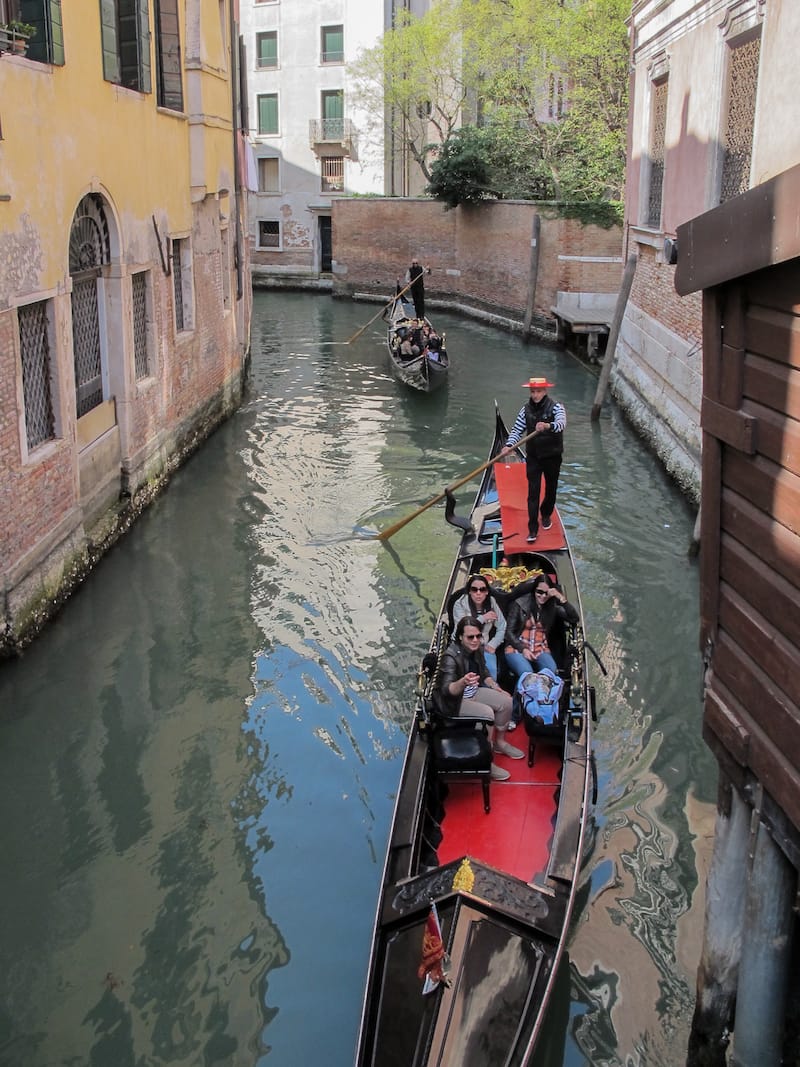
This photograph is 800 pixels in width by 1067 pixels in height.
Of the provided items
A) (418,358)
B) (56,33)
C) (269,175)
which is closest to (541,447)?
(56,33)

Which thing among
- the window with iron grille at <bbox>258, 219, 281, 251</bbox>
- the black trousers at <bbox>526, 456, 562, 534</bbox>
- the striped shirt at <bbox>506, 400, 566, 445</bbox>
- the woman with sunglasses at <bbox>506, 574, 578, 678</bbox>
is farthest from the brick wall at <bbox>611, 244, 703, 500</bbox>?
the window with iron grille at <bbox>258, 219, 281, 251</bbox>

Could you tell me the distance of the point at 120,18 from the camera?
324 inches

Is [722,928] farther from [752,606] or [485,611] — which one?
[485,611]

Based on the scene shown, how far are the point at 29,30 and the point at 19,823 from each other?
4135 mm

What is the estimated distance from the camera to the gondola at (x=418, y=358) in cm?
1420

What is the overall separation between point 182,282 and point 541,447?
4.89m

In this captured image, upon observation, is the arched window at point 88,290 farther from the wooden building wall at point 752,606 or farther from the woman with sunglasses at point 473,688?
the wooden building wall at point 752,606

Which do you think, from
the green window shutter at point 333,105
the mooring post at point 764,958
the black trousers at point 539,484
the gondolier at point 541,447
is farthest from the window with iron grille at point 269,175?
the mooring post at point 764,958

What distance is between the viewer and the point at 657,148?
39.5 ft

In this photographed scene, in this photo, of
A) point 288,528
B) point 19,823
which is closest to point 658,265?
point 288,528

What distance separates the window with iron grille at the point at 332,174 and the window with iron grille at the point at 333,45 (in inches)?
89.5

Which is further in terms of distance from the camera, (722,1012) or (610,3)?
(610,3)

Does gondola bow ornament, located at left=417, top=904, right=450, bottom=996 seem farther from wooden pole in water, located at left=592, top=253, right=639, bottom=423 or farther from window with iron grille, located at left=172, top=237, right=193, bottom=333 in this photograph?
wooden pole in water, located at left=592, top=253, right=639, bottom=423

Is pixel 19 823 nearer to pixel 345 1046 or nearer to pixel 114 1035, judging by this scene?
pixel 114 1035
